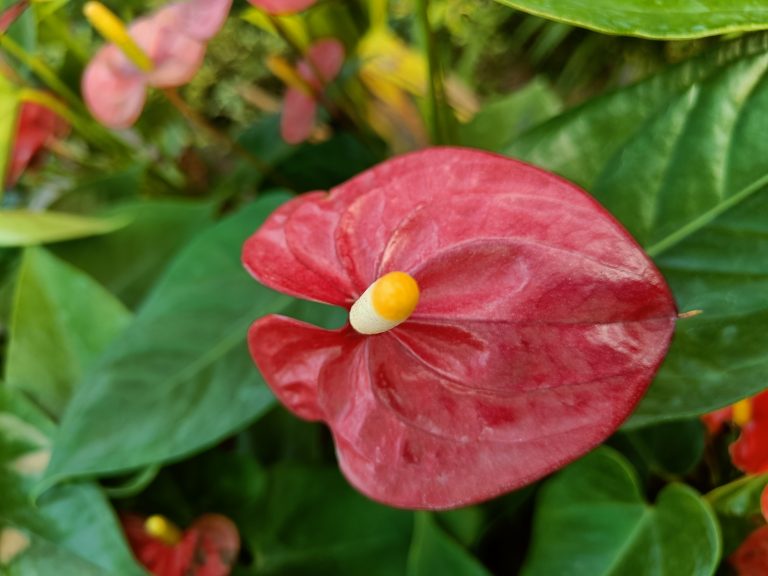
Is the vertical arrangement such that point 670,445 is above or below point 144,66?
below

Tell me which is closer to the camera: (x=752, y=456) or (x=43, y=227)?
(x=752, y=456)

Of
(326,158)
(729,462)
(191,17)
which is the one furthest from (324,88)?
(729,462)

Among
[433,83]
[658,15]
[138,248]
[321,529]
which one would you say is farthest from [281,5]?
[321,529]

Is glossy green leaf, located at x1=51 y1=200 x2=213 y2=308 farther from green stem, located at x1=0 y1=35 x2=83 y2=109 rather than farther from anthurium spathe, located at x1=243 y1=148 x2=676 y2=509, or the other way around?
anthurium spathe, located at x1=243 y1=148 x2=676 y2=509

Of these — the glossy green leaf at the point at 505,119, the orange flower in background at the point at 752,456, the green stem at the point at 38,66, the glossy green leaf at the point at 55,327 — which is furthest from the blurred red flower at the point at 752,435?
the green stem at the point at 38,66

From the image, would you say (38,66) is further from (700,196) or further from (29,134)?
(700,196)

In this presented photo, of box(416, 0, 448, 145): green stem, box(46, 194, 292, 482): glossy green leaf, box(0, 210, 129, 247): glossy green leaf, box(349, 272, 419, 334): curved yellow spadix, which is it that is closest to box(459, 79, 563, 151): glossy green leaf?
box(416, 0, 448, 145): green stem
